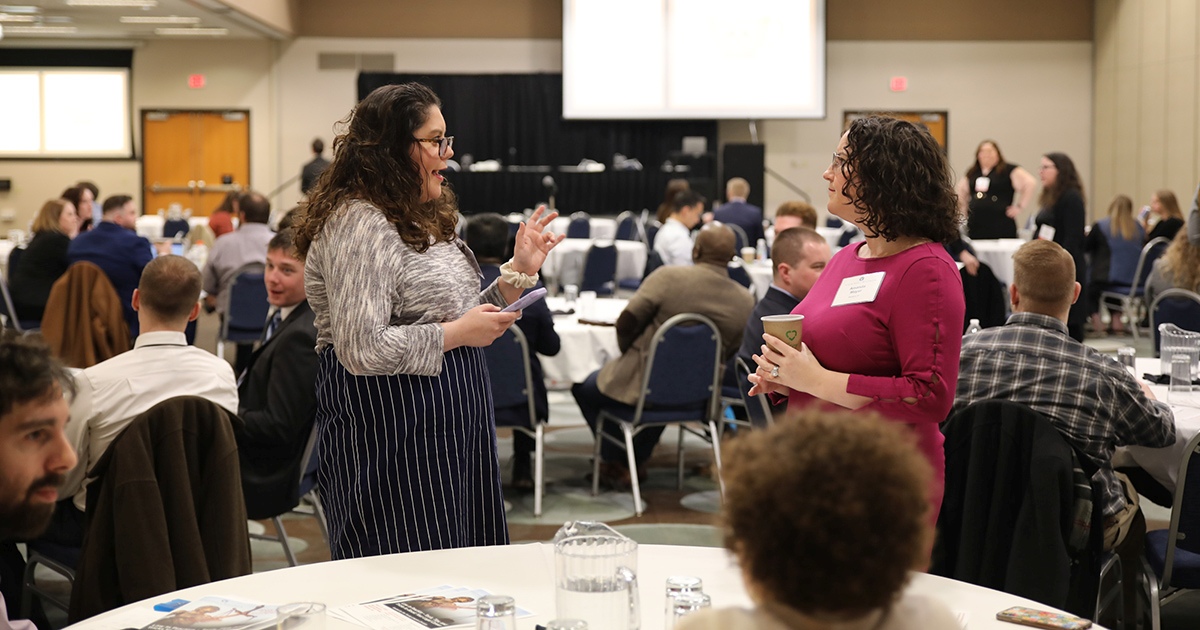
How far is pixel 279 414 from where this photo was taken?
10.9ft

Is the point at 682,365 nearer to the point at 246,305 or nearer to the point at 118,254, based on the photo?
the point at 246,305

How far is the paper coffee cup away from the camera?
2.11 metres

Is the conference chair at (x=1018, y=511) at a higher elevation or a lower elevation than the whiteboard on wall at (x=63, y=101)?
lower

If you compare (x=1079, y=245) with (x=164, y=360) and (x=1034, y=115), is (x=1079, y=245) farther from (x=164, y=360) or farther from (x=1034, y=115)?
(x=1034, y=115)

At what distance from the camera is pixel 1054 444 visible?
2578mm

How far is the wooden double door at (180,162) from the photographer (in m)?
16.5

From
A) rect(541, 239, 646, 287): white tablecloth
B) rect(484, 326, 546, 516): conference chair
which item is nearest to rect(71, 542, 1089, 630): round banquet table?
rect(484, 326, 546, 516): conference chair

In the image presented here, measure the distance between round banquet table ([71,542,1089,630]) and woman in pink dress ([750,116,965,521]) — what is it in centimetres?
40

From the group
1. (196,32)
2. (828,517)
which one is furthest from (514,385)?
(196,32)

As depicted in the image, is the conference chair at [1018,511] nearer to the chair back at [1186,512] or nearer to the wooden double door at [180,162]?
the chair back at [1186,512]

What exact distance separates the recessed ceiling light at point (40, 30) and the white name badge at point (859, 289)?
51.0 ft

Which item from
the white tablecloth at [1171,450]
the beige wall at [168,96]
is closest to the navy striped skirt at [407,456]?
the white tablecloth at [1171,450]

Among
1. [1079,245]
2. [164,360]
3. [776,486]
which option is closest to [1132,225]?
[1079,245]

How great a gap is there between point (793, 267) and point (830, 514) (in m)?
3.50
